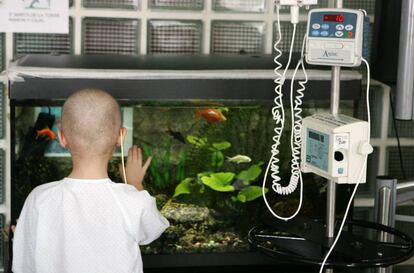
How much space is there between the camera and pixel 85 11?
282 cm

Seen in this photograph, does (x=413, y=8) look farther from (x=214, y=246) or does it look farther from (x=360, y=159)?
(x=214, y=246)

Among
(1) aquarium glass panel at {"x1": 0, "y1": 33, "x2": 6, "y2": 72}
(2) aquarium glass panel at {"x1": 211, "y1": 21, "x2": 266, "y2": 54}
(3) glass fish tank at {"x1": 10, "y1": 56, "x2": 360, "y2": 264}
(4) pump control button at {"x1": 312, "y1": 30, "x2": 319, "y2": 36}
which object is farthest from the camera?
(2) aquarium glass panel at {"x1": 211, "y1": 21, "x2": 266, "y2": 54}

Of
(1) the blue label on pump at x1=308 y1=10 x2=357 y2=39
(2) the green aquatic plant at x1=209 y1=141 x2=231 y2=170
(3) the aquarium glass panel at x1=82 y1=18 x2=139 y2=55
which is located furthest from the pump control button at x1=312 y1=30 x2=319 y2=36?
(3) the aquarium glass panel at x1=82 y1=18 x2=139 y2=55

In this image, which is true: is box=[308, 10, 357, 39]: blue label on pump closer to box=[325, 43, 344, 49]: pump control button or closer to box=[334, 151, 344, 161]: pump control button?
box=[325, 43, 344, 49]: pump control button

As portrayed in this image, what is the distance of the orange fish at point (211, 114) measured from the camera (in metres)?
2.41

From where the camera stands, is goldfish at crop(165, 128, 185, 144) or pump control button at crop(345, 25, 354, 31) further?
goldfish at crop(165, 128, 185, 144)

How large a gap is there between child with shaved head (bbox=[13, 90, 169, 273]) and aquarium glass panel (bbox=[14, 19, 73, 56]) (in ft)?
2.56

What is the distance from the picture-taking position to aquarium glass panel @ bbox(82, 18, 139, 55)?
2.84 metres

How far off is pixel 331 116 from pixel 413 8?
1.53 feet

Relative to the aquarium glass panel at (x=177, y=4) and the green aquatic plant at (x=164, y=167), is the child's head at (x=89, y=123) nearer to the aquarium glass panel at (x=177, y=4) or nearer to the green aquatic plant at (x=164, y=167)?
the green aquatic plant at (x=164, y=167)

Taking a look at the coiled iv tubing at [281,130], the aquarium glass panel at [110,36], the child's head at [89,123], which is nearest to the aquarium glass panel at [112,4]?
the aquarium glass panel at [110,36]

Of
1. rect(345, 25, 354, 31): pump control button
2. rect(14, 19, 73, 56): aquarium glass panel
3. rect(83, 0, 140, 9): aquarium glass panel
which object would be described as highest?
rect(83, 0, 140, 9): aquarium glass panel

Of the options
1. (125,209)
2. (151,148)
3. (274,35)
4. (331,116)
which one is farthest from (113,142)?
(274,35)

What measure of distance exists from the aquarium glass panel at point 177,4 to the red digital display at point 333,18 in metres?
0.90
